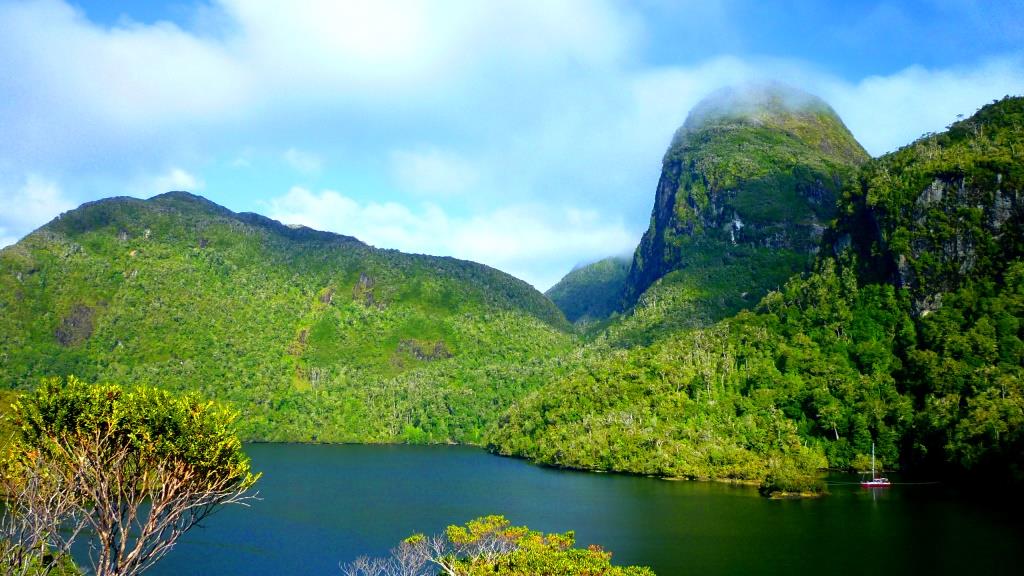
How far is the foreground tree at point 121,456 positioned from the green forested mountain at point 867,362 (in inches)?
3144

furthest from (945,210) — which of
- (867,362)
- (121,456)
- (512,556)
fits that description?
(121,456)

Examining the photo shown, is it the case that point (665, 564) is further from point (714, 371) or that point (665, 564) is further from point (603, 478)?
point (714, 371)

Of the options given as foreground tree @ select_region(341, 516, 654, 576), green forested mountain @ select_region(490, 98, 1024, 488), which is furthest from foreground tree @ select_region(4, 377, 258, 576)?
green forested mountain @ select_region(490, 98, 1024, 488)

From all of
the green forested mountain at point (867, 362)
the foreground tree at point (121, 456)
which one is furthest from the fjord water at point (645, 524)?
the foreground tree at point (121, 456)

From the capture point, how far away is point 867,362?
413 feet

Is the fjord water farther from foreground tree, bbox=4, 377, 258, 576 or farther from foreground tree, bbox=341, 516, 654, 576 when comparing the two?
foreground tree, bbox=4, 377, 258, 576

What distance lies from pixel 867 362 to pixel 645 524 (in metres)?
70.6

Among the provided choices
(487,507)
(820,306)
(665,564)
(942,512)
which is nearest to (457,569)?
(665,564)

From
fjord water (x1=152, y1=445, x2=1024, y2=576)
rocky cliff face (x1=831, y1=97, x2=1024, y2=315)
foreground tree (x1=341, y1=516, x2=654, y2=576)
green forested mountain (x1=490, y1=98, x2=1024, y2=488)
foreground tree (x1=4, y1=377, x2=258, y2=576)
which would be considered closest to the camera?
foreground tree (x1=4, y1=377, x2=258, y2=576)

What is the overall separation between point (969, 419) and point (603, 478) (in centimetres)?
5082

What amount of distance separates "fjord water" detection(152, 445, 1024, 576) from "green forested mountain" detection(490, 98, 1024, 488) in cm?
1045

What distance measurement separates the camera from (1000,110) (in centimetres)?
15150

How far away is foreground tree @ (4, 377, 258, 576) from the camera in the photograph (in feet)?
90.1

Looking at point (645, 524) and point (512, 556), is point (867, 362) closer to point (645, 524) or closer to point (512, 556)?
point (645, 524)
